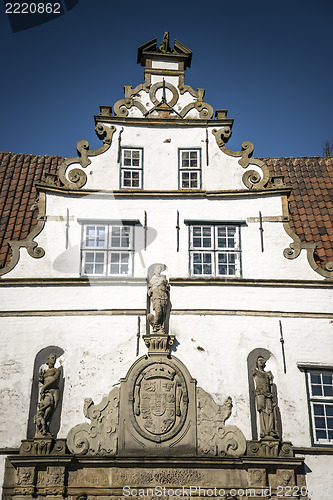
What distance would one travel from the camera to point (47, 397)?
11344mm

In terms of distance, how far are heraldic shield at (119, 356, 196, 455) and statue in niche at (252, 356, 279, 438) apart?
1105mm

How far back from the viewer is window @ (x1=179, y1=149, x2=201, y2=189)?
44.3 ft

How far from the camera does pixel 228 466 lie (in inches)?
436

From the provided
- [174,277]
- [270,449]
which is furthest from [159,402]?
[174,277]

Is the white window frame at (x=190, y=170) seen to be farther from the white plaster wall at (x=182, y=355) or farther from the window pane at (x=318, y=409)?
the window pane at (x=318, y=409)

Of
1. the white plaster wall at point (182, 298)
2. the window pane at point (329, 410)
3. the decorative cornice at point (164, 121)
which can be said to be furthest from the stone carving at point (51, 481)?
the decorative cornice at point (164, 121)

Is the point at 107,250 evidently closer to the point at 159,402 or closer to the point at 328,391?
the point at 159,402

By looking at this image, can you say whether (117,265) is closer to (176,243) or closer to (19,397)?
(176,243)

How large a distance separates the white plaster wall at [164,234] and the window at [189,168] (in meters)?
0.42

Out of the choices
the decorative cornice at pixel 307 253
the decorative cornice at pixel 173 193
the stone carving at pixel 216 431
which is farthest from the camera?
the decorative cornice at pixel 173 193

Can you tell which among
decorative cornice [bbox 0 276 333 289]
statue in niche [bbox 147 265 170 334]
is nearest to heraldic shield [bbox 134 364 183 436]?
statue in niche [bbox 147 265 170 334]

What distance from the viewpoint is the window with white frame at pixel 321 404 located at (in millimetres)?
11477

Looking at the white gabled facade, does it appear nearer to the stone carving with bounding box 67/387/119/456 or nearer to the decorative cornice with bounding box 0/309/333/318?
the decorative cornice with bounding box 0/309/333/318

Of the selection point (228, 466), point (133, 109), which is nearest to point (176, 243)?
point (133, 109)
